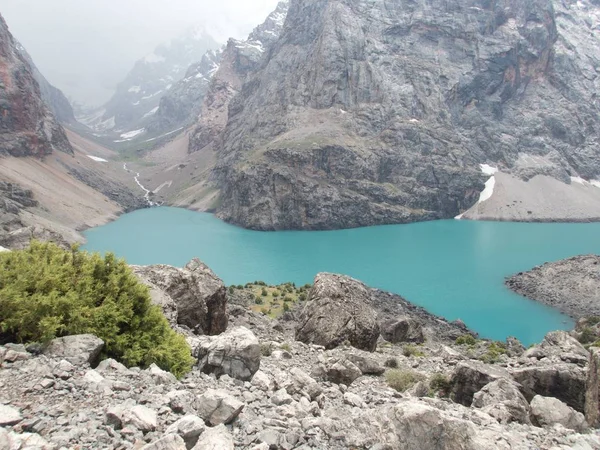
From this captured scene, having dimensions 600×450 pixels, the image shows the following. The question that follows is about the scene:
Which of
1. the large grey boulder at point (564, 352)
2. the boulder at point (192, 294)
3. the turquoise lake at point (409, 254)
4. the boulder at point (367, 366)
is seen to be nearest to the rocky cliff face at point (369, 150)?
the turquoise lake at point (409, 254)

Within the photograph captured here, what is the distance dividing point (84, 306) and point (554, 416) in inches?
527

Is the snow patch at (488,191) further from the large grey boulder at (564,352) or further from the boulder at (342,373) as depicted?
the boulder at (342,373)

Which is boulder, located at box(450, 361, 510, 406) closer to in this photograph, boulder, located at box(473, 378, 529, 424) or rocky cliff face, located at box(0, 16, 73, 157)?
boulder, located at box(473, 378, 529, 424)

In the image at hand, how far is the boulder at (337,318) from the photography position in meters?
23.9

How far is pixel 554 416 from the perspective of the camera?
11578 millimetres

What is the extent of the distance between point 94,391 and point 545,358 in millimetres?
19536

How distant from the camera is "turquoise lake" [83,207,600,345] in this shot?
62344mm

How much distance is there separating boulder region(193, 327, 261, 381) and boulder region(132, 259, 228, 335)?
720cm

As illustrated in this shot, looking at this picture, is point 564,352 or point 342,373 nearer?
point 342,373

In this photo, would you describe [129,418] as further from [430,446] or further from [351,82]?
[351,82]

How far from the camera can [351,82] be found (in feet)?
618

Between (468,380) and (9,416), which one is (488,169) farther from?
(9,416)

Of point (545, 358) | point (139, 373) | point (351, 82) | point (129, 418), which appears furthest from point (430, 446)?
point (351, 82)

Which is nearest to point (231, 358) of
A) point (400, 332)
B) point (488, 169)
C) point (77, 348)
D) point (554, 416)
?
point (77, 348)
